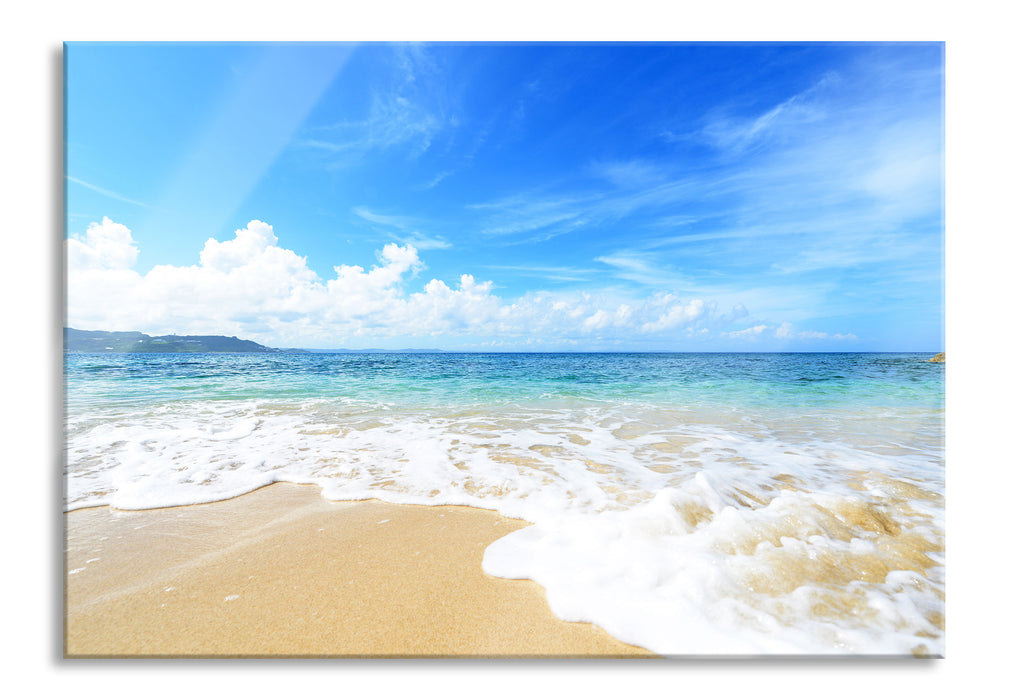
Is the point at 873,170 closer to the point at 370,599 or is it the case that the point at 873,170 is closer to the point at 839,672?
the point at 839,672

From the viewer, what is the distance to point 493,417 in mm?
5082

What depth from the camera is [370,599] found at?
1537mm

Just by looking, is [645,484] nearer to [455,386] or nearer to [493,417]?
[493,417]

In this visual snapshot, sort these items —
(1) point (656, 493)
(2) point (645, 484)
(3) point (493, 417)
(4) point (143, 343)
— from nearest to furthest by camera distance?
1. (1) point (656, 493)
2. (2) point (645, 484)
3. (4) point (143, 343)
4. (3) point (493, 417)

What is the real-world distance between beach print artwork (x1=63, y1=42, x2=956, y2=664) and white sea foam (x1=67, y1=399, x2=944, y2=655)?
2 centimetres

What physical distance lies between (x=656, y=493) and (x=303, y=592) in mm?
1984

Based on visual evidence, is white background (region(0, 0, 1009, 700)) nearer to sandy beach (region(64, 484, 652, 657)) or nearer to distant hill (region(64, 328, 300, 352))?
sandy beach (region(64, 484, 652, 657))

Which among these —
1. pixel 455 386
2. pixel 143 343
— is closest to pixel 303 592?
pixel 143 343

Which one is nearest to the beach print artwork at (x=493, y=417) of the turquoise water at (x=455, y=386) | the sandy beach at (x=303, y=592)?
the sandy beach at (x=303, y=592)

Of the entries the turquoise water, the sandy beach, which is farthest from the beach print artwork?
the turquoise water
